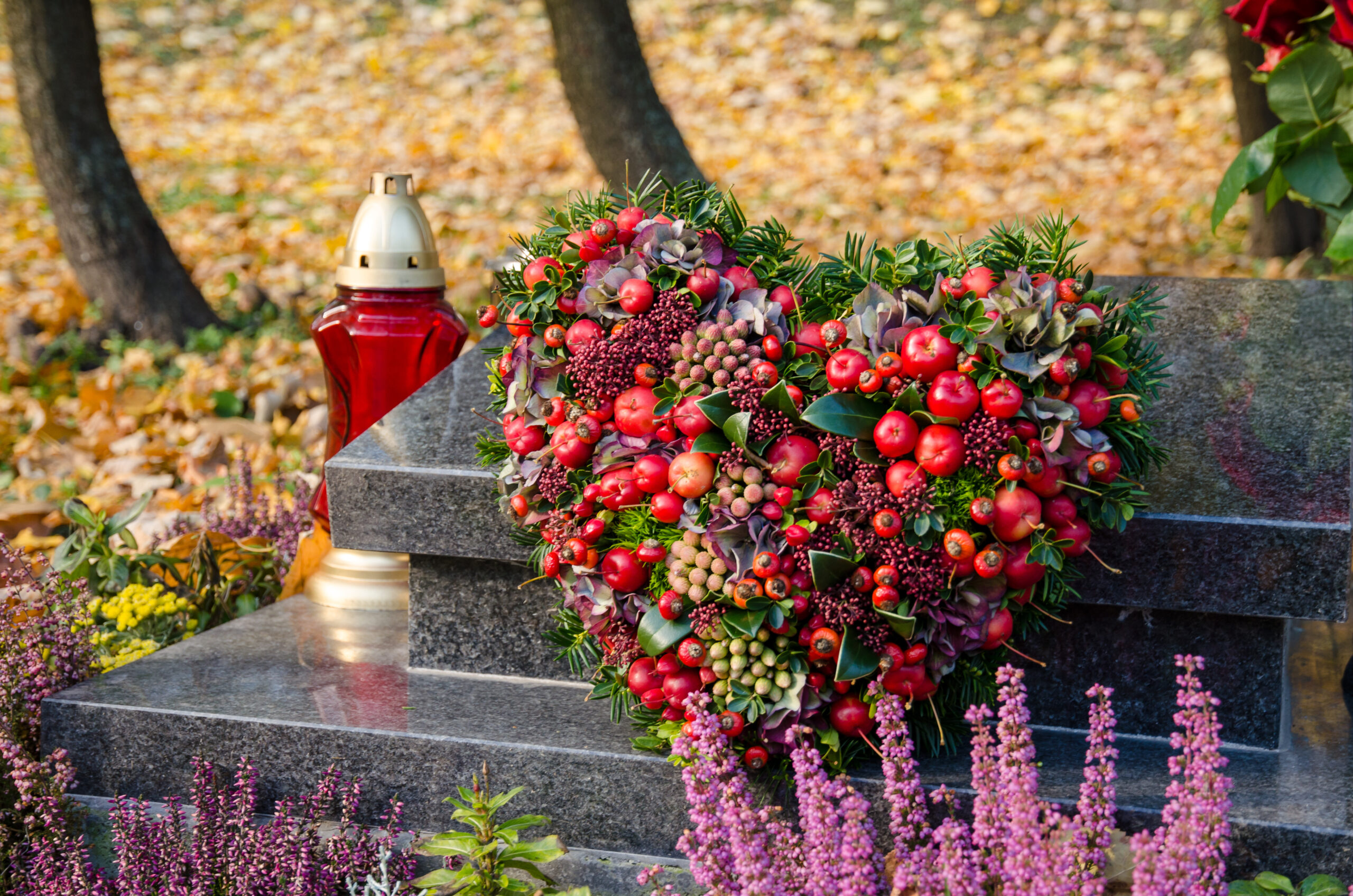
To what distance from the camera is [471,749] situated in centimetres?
196

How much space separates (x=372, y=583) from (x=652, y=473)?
1.18 metres

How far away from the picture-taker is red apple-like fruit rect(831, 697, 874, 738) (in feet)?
5.67

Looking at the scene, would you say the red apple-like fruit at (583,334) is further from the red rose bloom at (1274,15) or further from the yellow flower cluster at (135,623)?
the red rose bloom at (1274,15)

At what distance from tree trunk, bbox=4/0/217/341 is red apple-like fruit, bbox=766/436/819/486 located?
14.4 feet

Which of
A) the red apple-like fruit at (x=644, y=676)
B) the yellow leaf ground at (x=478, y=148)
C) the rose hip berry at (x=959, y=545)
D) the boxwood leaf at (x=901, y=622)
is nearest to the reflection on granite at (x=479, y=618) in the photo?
the red apple-like fruit at (x=644, y=676)

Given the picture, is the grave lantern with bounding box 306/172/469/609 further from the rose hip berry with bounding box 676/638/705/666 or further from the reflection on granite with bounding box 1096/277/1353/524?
the reflection on granite with bounding box 1096/277/1353/524

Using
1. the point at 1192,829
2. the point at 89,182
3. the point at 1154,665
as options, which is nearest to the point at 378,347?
the point at 1154,665

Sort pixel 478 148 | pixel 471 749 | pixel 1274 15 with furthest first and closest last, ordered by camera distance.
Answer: pixel 478 148 < pixel 1274 15 < pixel 471 749

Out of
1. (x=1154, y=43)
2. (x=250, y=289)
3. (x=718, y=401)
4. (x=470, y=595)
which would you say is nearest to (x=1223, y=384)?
(x=718, y=401)

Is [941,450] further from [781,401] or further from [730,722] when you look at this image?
[730,722]

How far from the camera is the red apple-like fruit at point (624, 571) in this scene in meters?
1.77

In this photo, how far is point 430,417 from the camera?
237cm

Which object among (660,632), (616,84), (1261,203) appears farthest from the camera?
(1261,203)

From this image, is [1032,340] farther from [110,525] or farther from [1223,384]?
[110,525]
